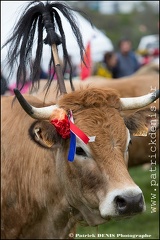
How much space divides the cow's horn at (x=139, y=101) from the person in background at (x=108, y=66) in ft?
33.2

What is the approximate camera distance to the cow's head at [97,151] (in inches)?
204

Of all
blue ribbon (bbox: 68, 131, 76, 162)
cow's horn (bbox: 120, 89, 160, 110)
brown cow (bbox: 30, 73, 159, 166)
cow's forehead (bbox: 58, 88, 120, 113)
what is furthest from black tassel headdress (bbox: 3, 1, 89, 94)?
brown cow (bbox: 30, 73, 159, 166)

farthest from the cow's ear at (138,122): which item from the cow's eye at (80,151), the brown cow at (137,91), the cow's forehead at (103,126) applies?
the brown cow at (137,91)

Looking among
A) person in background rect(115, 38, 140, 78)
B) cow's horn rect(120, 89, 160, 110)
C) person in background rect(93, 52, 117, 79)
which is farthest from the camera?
person in background rect(93, 52, 117, 79)

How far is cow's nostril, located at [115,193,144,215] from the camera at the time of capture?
5082 millimetres

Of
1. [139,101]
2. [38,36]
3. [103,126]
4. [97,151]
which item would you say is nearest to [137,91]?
[38,36]

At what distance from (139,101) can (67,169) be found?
0.77 meters

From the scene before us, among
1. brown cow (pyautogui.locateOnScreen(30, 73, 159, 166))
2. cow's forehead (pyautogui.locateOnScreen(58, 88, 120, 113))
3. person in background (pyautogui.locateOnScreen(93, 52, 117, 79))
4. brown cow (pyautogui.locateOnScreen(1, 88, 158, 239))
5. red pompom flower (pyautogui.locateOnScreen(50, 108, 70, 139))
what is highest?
cow's forehead (pyautogui.locateOnScreen(58, 88, 120, 113))

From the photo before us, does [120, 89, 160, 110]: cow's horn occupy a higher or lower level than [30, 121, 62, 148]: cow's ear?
higher

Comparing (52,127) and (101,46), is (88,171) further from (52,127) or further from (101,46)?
(101,46)

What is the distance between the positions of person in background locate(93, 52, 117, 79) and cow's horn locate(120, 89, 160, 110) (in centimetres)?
1012

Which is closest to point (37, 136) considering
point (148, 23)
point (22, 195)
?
point (22, 195)

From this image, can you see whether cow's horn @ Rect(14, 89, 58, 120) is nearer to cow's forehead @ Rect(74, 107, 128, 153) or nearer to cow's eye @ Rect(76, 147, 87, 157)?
cow's forehead @ Rect(74, 107, 128, 153)

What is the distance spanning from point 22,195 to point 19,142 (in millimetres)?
493
